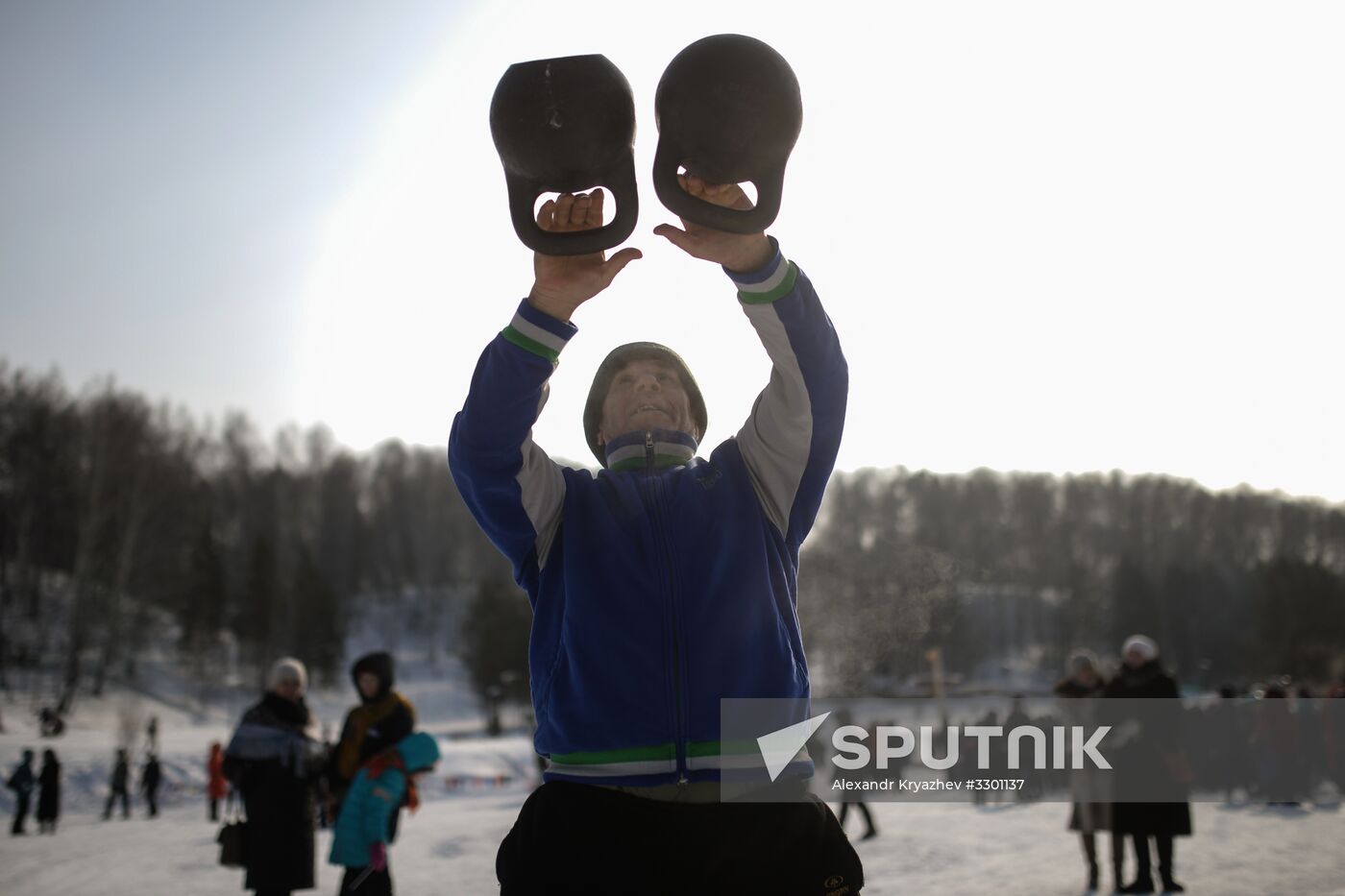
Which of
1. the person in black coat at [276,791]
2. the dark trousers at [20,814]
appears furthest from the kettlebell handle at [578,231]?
the dark trousers at [20,814]

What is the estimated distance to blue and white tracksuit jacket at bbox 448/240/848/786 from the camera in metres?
2.08

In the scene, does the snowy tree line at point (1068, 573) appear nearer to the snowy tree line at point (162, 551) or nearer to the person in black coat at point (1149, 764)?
the snowy tree line at point (162, 551)

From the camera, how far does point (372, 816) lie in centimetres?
591

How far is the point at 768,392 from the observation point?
91.9 inches

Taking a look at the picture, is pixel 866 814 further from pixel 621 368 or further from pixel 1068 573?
pixel 1068 573

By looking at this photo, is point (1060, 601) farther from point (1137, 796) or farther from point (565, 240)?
point (565, 240)

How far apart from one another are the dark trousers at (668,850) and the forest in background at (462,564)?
41.3 meters

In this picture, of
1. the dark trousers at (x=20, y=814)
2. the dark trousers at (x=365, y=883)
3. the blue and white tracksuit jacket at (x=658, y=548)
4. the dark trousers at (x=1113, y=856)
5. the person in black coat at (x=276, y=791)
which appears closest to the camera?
the blue and white tracksuit jacket at (x=658, y=548)

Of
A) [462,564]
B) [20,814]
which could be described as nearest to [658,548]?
[20,814]

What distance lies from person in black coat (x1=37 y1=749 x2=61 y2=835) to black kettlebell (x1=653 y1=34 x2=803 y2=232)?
58.0ft

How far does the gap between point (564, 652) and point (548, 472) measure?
381 mm

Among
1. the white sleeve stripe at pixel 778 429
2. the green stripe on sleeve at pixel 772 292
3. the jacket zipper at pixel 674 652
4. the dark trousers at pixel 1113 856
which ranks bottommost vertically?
the dark trousers at pixel 1113 856

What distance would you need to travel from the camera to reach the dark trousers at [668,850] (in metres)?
1.98

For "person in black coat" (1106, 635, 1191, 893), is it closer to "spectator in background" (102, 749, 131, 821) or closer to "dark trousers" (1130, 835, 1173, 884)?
"dark trousers" (1130, 835, 1173, 884)
